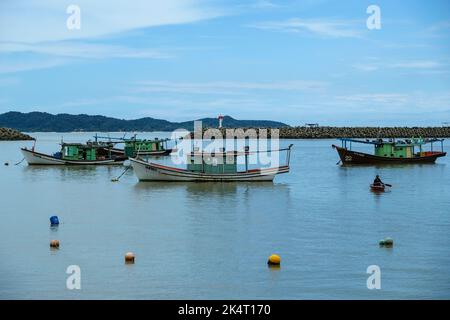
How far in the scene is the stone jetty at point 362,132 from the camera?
13075cm

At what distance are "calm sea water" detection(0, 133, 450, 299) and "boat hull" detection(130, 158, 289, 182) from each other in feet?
1.68

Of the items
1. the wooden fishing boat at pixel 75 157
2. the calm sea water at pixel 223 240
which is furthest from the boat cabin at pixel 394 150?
the wooden fishing boat at pixel 75 157

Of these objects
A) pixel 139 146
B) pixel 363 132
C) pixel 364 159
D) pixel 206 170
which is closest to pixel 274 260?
pixel 206 170

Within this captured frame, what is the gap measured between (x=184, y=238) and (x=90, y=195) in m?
13.2

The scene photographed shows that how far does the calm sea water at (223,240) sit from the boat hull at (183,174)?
20.2 inches

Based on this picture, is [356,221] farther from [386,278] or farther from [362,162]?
[362,162]

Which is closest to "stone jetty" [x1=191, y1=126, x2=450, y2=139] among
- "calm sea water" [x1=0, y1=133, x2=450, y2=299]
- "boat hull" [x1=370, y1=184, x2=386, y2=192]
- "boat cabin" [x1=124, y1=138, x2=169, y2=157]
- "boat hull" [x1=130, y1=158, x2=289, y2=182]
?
"boat cabin" [x1=124, y1=138, x2=169, y2=157]

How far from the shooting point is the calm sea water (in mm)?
14148

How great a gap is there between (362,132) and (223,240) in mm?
116079

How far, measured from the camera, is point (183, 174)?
116 feet

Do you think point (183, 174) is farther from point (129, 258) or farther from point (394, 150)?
point (394, 150)

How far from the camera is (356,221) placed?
23141mm
